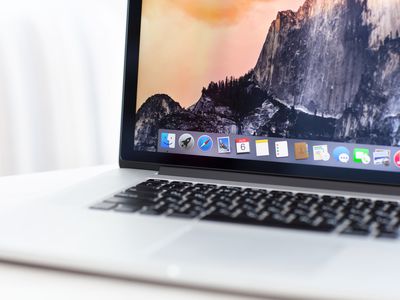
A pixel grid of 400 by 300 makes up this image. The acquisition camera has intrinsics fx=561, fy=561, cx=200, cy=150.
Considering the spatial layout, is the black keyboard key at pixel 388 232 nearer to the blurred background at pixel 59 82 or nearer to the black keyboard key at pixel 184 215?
the black keyboard key at pixel 184 215

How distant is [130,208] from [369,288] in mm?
311

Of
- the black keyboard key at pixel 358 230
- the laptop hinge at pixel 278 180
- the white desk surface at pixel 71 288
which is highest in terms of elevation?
the laptop hinge at pixel 278 180

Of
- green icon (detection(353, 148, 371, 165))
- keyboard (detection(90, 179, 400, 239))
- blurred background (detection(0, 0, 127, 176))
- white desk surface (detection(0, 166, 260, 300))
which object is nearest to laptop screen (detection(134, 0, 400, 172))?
green icon (detection(353, 148, 371, 165))

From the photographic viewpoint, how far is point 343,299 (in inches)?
16.9

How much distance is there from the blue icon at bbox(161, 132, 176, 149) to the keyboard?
0.14m

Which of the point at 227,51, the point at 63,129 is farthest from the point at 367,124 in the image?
the point at 63,129

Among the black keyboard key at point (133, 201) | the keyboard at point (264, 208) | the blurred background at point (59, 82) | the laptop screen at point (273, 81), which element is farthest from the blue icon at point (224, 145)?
the blurred background at point (59, 82)

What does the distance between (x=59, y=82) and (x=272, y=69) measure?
78cm

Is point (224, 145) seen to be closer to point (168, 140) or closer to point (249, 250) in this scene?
point (168, 140)

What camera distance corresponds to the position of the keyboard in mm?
596

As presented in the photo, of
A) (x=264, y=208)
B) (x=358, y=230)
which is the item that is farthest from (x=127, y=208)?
(x=358, y=230)

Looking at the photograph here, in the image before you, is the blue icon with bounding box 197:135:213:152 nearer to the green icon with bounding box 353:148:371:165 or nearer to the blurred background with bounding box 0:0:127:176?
the green icon with bounding box 353:148:371:165

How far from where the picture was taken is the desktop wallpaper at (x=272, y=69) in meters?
0.80

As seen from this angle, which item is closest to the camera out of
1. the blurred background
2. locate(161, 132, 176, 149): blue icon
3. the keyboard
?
the keyboard
